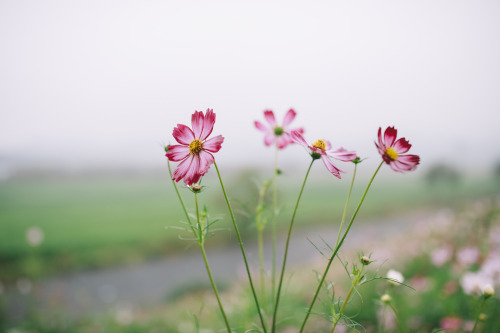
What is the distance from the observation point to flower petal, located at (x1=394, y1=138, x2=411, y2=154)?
0.49m

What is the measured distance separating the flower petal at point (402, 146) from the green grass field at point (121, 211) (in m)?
0.19

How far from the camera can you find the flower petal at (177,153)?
466 millimetres

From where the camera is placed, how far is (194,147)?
489 mm

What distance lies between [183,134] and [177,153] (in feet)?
0.12

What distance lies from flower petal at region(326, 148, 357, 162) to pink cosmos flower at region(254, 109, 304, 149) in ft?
0.55

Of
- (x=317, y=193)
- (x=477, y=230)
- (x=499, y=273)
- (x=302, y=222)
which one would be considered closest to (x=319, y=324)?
(x=499, y=273)

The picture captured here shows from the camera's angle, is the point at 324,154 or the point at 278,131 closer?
the point at 324,154

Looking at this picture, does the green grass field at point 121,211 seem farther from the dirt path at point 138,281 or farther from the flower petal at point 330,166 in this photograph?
the dirt path at point 138,281

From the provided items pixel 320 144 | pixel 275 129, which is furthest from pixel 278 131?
pixel 320 144

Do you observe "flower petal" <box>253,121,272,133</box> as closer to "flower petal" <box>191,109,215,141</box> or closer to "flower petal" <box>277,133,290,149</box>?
"flower petal" <box>277,133,290,149</box>

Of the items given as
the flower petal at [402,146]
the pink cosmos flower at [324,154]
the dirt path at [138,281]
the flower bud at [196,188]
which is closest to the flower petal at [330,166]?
the pink cosmos flower at [324,154]

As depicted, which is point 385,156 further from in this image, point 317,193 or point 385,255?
point 317,193

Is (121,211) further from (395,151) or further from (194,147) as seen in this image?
(395,151)

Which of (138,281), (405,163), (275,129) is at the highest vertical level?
(275,129)
